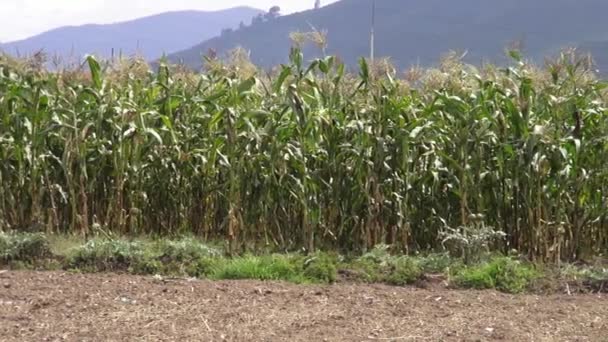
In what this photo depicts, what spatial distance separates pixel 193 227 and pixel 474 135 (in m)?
2.26

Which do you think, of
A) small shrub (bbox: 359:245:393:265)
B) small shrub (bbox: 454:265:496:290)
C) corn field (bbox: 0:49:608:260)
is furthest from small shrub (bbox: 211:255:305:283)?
small shrub (bbox: 454:265:496:290)

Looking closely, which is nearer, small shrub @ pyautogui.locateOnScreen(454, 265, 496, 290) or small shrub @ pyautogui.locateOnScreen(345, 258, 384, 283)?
small shrub @ pyautogui.locateOnScreen(454, 265, 496, 290)

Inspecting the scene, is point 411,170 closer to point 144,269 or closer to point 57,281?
point 144,269

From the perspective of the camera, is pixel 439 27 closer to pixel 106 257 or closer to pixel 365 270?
pixel 365 270

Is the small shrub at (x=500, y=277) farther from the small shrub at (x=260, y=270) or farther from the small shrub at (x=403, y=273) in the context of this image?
the small shrub at (x=260, y=270)

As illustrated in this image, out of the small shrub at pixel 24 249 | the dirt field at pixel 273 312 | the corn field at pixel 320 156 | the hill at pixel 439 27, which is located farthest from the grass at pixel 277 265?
the hill at pixel 439 27

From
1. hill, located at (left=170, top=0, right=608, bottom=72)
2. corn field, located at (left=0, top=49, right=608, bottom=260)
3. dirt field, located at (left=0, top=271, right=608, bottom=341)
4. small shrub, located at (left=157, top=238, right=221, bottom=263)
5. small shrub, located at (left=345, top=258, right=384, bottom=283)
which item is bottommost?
small shrub, located at (left=345, top=258, right=384, bottom=283)

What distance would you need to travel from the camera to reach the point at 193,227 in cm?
692

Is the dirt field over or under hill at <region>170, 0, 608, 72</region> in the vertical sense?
under

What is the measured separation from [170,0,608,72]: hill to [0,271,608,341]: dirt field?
90913 millimetres

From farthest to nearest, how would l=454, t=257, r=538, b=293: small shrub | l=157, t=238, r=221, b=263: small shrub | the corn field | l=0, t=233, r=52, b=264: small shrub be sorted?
the corn field < l=0, t=233, r=52, b=264: small shrub < l=157, t=238, r=221, b=263: small shrub < l=454, t=257, r=538, b=293: small shrub

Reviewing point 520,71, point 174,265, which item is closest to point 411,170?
point 520,71

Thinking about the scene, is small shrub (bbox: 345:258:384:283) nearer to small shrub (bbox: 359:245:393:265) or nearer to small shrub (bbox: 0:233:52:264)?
small shrub (bbox: 359:245:393:265)

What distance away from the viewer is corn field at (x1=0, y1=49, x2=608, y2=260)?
20.5 feet
